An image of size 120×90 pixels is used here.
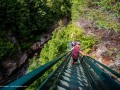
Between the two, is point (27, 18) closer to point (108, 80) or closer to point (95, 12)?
point (95, 12)

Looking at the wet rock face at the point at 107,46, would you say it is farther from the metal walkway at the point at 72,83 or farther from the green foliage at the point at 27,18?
the green foliage at the point at 27,18

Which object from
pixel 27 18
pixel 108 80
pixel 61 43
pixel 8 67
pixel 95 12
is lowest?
pixel 8 67

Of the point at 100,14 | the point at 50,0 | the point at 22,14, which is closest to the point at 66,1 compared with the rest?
the point at 50,0

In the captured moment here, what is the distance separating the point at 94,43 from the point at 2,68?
14.1 m

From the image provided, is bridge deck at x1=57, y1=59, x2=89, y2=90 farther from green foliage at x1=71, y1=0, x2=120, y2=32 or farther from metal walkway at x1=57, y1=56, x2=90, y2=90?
green foliage at x1=71, y1=0, x2=120, y2=32

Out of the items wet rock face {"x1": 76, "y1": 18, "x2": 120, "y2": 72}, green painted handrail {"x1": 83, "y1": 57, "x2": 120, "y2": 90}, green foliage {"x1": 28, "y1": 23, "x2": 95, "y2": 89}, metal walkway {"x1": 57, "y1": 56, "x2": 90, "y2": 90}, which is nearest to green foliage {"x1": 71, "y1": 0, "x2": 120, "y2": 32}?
Answer: wet rock face {"x1": 76, "y1": 18, "x2": 120, "y2": 72}

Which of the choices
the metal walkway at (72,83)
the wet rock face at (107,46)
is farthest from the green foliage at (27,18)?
the metal walkway at (72,83)

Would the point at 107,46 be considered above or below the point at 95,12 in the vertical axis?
below

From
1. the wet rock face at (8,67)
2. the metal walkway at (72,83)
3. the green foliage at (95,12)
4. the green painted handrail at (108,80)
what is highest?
the green foliage at (95,12)

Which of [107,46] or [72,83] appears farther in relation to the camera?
[107,46]

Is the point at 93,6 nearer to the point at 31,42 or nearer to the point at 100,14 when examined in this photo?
the point at 100,14

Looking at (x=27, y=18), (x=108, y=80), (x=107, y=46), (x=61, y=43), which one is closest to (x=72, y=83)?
(x=108, y=80)

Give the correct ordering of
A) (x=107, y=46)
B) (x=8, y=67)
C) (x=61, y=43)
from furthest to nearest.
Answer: (x=8, y=67)
(x=61, y=43)
(x=107, y=46)

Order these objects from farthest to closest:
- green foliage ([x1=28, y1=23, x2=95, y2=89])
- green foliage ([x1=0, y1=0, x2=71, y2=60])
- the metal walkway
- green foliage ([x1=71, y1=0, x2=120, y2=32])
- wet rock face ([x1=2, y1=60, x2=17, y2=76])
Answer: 1. green foliage ([x1=0, y1=0, x2=71, y2=60])
2. wet rock face ([x1=2, y1=60, x2=17, y2=76])
3. green foliage ([x1=28, y1=23, x2=95, y2=89])
4. green foliage ([x1=71, y1=0, x2=120, y2=32])
5. the metal walkway
